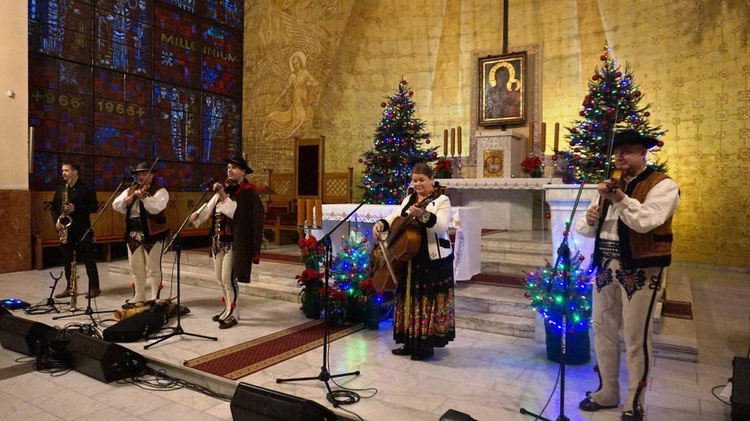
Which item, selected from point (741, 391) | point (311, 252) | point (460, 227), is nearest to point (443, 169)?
point (460, 227)

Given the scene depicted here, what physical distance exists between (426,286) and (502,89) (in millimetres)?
8626

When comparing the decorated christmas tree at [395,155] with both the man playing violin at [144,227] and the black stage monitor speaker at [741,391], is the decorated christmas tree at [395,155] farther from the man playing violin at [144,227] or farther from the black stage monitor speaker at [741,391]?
the black stage monitor speaker at [741,391]

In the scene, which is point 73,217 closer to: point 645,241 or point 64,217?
point 64,217

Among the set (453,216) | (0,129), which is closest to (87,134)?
(0,129)

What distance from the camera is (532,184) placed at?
901cm

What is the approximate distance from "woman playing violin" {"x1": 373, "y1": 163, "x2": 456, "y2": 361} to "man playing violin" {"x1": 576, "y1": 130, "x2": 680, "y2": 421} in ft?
4.51

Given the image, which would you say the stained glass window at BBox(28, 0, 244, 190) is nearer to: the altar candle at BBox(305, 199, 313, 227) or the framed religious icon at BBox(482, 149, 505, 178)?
the altar candle at BBox(305, 199, 313, 227)

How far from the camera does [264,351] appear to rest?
16.1ft

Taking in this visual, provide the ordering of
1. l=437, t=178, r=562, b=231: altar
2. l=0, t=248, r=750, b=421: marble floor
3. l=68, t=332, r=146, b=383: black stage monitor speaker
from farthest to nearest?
l=437, t=178, r=562, b=231: altar
l=68, t=332, r=146, b=383: black stage monitor speaker
l=0, t=248, r=750, b=421: marble floor

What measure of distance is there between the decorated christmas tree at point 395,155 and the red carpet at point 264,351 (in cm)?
481

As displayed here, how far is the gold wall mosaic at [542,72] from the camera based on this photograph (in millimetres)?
9656

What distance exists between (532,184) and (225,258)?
5.61 metres

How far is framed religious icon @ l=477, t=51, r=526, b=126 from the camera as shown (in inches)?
465

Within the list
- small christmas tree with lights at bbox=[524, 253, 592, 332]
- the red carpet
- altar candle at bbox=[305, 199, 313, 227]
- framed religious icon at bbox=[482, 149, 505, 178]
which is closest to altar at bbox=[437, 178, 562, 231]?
framed religious icon at bbox=[482, 149, 505, 178]
